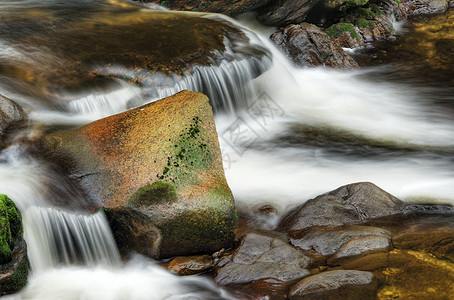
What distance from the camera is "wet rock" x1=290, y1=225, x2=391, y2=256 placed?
4305 mm

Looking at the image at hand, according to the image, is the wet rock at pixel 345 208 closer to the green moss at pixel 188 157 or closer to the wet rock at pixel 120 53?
the green moss at pixel 188 157

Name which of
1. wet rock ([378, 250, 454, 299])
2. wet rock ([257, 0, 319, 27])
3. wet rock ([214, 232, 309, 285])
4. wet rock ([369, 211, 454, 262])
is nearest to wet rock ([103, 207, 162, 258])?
wet rock ([214, 232, 309, 285])

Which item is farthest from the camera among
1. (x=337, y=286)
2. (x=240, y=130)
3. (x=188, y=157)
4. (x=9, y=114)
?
(x=240, y=130)

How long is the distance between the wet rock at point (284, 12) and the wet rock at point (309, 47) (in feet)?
3.56

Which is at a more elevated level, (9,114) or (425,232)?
(9,114)

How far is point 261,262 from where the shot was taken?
4.19m

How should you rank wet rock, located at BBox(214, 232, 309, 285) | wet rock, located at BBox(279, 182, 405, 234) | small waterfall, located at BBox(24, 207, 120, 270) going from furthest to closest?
wet rock, located at BBox(279, 182, 405, 234), small waterfall, located at BBox(24, 207, 120, 270), wet rock, located at BBox(214, 232, 309, 285)

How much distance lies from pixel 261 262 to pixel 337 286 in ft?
2.40

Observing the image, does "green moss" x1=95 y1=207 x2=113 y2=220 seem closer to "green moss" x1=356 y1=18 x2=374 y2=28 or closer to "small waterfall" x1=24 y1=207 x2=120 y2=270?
"small waterfall" x1=24 y1=207 x2=120 y2=270

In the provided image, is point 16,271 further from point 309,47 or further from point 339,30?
point 339,30

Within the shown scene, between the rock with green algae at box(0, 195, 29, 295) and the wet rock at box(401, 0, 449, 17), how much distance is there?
529 inches

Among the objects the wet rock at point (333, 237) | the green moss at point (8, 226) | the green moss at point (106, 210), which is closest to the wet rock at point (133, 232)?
the green moss at point (106, 210)

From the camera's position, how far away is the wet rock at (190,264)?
435cm

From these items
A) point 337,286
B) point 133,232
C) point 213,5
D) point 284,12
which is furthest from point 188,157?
point 284,12
